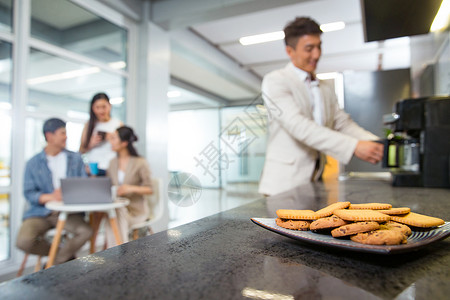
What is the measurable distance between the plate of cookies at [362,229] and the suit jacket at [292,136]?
920 millimetres

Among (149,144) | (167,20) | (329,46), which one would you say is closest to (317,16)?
(329,46)

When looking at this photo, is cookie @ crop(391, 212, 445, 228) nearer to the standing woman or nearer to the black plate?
the black plate

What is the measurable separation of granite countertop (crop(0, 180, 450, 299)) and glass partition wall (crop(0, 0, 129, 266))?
2644mm

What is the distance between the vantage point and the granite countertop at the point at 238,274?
0.27m

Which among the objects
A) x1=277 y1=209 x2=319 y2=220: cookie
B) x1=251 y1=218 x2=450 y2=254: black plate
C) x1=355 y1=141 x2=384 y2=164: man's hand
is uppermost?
x1=355 y1=141 x2=384 y2=164: man's hand

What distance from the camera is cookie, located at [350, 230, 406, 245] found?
33 centimetres

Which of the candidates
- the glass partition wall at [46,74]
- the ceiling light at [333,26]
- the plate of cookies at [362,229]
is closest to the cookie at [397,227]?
the plate of cookies at [362,229]

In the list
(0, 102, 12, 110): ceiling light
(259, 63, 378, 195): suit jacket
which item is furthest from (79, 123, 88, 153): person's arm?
(259, 63, 378, 195): suit jacket

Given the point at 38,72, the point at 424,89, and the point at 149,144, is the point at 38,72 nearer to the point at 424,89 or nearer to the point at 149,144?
the point at 149,144

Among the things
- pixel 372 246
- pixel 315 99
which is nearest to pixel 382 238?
pixel 372 246

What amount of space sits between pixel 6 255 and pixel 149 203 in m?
1.19

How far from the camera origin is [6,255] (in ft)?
8.15

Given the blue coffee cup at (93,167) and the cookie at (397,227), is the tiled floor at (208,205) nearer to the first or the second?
the cookie at (397,227)

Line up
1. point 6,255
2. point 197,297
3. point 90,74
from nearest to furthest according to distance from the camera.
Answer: point 197,297 → point 6,255 → point 90,74
